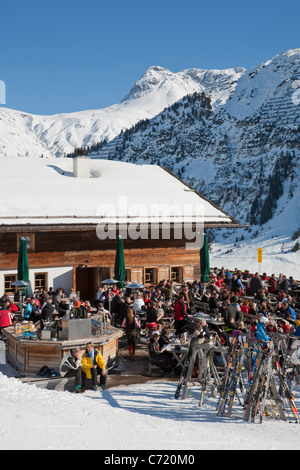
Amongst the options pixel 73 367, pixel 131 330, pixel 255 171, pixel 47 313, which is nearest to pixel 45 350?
pixel 73 367

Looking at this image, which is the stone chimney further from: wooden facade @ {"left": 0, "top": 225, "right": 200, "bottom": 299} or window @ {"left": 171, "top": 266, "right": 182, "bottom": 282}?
window @ {"left": 171, "top": 266, "right": 182, "bottom": 282}

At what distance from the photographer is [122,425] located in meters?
8.51

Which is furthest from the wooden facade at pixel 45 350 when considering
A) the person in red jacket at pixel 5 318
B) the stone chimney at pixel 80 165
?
the stone chimney at pixel 80 165

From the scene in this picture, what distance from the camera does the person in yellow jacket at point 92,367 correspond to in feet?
37.6

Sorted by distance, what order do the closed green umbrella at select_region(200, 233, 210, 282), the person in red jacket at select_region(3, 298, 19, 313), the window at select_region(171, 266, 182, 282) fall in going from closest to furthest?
the person in red jacket at select_region(3, 298, 19, 313) < the closed green umbrella at select_region(200, 233, 210, 282) < the window at select_region(171, 266, 182, 282)

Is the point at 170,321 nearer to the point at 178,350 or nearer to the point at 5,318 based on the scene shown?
the point at 178,350

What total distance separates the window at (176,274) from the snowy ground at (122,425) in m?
14.9

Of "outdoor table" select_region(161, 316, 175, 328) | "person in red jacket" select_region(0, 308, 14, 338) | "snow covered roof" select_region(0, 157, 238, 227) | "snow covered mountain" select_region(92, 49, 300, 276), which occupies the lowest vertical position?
"outdoor table" select_region(161, 316, 175, 328)

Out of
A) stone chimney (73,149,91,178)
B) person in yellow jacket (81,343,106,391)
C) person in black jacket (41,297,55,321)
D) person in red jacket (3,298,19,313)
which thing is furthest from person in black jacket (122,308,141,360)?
stone chimney (73,149,91,178)

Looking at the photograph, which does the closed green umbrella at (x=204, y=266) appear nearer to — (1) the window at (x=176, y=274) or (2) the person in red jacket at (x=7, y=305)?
(1) the window at (x=176, y=274)

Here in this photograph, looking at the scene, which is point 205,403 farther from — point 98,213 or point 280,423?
point 98,213

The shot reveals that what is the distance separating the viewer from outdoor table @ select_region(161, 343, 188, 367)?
12414mm

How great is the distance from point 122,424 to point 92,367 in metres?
2.98

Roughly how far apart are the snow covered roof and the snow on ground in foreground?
12.0 meters
